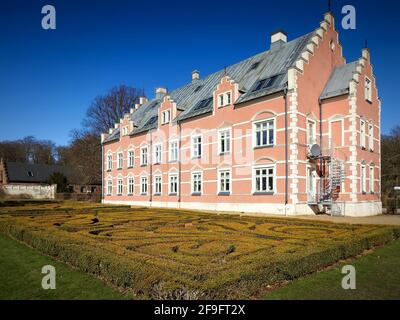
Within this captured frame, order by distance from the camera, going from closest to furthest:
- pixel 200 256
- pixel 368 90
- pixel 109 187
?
pixel 200 256, pixel 368 90, pixel 109 187

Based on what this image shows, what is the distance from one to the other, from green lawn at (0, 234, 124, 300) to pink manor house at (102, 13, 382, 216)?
54.2 feet

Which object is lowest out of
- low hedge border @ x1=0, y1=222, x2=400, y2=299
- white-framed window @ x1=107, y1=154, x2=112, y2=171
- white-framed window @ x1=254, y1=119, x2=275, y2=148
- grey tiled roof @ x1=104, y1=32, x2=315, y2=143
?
low hedge border @ x1=0, y1=222, x2=400, y2=299

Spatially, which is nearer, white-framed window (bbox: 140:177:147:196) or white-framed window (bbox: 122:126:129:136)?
white-framed window (bbox: 140:177:147:196)

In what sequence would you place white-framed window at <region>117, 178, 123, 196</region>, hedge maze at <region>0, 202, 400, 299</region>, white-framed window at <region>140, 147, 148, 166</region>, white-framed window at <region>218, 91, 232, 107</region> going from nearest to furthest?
hedge maze at <region>0, 202, 400, 299</region>, white-framed window at <region>218, 91, 232, 107</region>, white-framed window at <region>140, 147, 148, 166</region>, white-framed window at <region>117, 178, 123, 196</region>

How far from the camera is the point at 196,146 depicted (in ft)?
97.3

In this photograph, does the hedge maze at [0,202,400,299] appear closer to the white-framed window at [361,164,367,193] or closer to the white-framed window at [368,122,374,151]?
the white-framed window at [361,164,367,193]

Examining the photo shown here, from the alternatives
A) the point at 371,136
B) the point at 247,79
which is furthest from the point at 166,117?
the point at 371,136

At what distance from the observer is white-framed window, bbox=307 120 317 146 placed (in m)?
23.3

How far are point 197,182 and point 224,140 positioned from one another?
5.04m

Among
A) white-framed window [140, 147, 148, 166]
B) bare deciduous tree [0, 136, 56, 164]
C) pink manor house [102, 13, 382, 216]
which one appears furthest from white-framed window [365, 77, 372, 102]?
bare deciduous tree [0, 136, 56, 164]

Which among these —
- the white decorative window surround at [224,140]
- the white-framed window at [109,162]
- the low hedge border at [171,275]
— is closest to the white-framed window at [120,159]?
the white-framed window at [109,162]

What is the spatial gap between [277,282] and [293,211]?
15088 millimetres

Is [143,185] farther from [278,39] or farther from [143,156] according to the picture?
[278,39]

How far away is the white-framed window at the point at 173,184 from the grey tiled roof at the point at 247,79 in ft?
18.9
